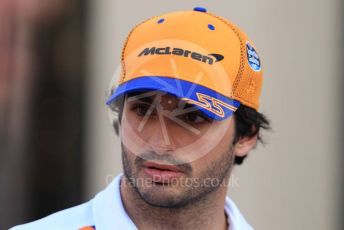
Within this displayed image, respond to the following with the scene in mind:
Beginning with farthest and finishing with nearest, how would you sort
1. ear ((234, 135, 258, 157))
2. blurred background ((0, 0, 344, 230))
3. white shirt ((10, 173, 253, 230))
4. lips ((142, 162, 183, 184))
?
blurred background ((0, 0, 344, 230)) → ear ((234, 135, 258, 157)) → white shirt ((10, 173, 253, 230)) → lips ((142, 162, 183, 184))

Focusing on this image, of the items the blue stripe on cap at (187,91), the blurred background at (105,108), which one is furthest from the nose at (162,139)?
the blurred background at (105,108)

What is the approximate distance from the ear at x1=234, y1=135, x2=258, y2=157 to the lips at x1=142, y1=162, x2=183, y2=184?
1.61ft

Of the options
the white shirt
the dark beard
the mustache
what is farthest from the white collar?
the mustache

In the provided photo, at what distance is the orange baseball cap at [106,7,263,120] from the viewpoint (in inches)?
118

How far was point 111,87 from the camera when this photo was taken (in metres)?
3.41

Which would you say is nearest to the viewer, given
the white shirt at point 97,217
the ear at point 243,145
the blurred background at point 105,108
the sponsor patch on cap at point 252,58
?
the white shirt at point 97,217

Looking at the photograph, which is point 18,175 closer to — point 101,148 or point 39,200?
point 39,200

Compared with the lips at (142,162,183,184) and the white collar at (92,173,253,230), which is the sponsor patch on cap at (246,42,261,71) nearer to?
the lips at (142,162,183,184)

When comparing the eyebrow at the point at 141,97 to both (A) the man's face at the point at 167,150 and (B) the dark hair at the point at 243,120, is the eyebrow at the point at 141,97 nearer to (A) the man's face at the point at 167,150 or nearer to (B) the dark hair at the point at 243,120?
(A) the man's face at the point at 167,150

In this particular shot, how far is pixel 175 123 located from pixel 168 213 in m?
0.37

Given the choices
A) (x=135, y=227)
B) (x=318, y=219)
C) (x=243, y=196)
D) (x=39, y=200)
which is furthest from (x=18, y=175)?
(x=135, y=227)

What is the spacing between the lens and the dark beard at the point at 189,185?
116 inches

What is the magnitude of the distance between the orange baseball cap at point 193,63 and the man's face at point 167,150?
0.20 ft

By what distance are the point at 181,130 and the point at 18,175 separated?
3122 mm
